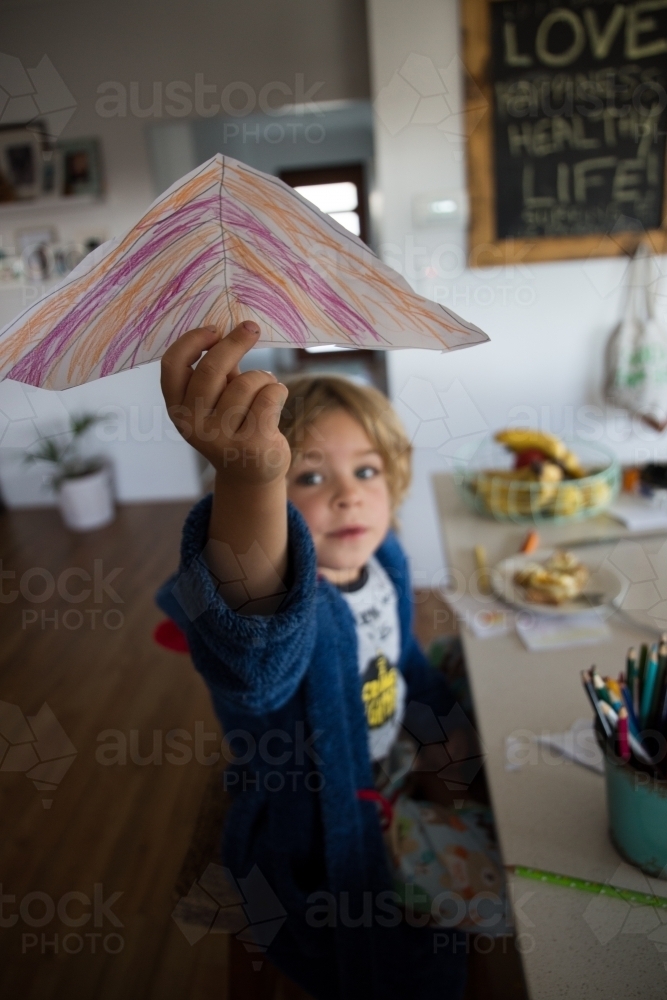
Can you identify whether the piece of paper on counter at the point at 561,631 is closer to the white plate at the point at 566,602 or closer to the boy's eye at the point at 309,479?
the white plate at the point at 566,602

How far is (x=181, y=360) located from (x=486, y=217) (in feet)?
1.33

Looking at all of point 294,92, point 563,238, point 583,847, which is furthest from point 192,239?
point 563,238

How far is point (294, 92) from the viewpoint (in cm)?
38

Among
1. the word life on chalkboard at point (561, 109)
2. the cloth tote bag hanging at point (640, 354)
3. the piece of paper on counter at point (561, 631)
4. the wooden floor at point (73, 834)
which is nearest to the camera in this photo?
the wooden floor at point (73, 834)

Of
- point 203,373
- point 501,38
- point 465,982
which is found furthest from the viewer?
point 501,38

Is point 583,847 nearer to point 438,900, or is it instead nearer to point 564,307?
point 438,900

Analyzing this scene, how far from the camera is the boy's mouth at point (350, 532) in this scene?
1.63ft

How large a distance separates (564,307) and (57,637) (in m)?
0.60

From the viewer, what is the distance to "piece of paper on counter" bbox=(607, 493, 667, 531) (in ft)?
2.71

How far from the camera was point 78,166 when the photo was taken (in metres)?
0.34

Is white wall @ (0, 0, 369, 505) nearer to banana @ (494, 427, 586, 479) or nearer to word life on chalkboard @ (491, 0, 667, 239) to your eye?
word life on chalkboard @ (491, 0, 667, 239)

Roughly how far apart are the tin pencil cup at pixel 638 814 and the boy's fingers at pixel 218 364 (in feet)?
1.04
